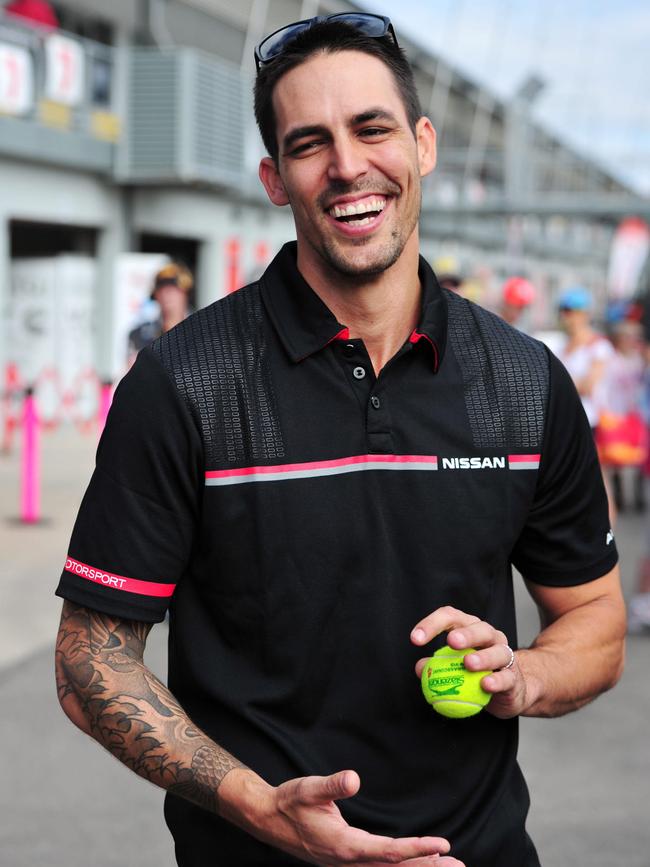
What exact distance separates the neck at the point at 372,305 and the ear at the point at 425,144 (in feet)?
0.82

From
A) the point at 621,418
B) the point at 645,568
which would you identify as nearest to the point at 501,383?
the point at 645,568

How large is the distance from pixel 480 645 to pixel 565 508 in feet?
1.44

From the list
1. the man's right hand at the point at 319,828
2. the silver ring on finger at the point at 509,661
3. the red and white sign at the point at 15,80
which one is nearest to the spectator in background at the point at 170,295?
the silver ring on finger at the point at 509,661

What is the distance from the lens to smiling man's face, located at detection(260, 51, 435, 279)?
2.32m

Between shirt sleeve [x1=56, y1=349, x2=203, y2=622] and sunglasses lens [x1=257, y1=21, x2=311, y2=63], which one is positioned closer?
shirt sleeve [x1=56, y1=349, x2=203, y2=622]

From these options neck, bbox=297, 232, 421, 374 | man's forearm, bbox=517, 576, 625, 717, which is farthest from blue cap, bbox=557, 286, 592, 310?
neck, bbox=297, 232, 421, 374

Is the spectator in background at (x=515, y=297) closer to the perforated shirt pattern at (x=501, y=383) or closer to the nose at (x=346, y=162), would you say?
the perforated shirt pattern at (x=501, y=383)

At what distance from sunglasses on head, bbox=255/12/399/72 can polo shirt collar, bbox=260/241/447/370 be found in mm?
355

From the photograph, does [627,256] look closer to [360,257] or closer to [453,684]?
[360,257]

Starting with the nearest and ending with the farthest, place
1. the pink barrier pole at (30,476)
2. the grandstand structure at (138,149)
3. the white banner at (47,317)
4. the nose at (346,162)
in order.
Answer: the nose at (346,162), the pink barrier pole at (30,476), the grandstand structure at (138,149), the white banner at (47,317)

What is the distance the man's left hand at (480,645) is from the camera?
81.7 inches

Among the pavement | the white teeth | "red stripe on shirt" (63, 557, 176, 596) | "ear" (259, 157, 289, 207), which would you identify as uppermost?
"ear" (259, 157, 289, 207)

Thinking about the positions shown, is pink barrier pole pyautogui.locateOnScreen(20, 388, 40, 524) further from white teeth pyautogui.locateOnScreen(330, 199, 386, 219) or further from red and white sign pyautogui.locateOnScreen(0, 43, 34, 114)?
white teeth pyautogui.locateOnScreen(330, 199, 386, 219)

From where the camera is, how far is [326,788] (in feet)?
6.22
